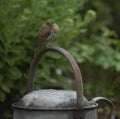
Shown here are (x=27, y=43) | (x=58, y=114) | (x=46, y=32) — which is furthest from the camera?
(x=27, y=43)

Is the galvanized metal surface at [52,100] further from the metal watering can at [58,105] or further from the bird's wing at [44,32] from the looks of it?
the bird's wing at [44,32]

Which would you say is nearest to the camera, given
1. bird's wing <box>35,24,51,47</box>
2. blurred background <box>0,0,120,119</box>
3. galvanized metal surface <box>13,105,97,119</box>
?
galvanized metal surface <box>13,105,97,119</box>

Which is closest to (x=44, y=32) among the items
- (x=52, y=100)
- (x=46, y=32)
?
(x=46, y=32)

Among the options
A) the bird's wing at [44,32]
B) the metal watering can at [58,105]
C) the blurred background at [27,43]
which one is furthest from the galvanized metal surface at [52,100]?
the blurred background at [27,43]

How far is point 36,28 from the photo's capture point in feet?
17.5

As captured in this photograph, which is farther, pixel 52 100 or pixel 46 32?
pixel 46 32

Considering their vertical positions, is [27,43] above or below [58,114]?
above

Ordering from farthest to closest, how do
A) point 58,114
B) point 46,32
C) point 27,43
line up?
point 27,43, point 46,32, point 58,114

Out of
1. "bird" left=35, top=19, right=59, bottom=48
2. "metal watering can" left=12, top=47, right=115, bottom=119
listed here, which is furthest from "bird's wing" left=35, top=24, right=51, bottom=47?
"metal watering can" left=12, top=47, right=115, bottom=119

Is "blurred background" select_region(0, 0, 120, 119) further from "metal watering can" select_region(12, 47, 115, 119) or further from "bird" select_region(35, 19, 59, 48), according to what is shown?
"metal watering can" select_region(12, 47, 115, 119)

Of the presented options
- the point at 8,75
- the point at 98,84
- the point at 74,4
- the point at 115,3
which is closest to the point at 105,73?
the point at 98,84

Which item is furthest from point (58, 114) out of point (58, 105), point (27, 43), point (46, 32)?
point (27, 43)

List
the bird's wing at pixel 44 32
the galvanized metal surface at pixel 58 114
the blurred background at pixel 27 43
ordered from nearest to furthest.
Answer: the galvanized metal surface at pixel 58 114 → the bird's wing at pixel 44 32 → the blurred background at pixel 27 43

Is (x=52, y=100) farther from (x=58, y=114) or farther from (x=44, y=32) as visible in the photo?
(x=44, y=32)
